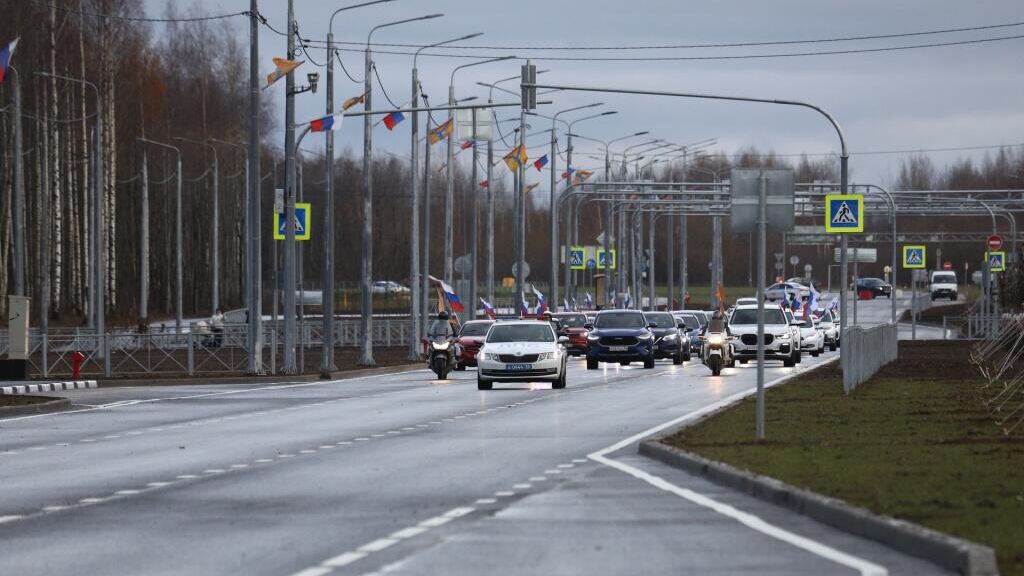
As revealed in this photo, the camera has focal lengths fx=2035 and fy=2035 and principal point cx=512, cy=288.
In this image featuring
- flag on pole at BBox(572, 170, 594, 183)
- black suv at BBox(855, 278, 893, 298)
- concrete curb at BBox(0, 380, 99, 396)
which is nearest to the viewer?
concrete curb at BBox(0, 380, 99, 396)

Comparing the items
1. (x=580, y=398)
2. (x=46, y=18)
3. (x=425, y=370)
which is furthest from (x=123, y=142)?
(x=580, y=398)

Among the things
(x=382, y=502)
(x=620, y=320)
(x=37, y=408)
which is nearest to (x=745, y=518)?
(x=382, y=502)

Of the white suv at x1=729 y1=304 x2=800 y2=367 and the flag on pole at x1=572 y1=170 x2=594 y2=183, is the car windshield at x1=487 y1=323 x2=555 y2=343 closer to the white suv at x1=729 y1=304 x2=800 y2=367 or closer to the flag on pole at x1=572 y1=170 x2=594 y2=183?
the white suv at x1=729 y1=304 x2=800 y2=367

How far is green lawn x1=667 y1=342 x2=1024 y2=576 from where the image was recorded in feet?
44.7

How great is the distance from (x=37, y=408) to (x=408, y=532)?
68.2 feet

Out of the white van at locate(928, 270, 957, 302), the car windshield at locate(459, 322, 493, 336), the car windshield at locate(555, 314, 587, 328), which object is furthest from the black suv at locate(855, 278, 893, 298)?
the car windshield at locate(459, 322, 493, 336)

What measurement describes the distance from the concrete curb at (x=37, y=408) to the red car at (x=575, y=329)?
1325 inches

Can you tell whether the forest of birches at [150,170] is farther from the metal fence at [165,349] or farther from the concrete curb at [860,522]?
the concrete curb at [860,522]

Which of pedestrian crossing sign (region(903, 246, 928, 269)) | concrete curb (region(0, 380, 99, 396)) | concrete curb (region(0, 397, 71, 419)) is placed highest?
pedestrian crossing sign (region(903, 246, 928, 269))

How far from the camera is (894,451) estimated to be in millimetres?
19703

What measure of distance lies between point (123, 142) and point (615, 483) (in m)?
84.8

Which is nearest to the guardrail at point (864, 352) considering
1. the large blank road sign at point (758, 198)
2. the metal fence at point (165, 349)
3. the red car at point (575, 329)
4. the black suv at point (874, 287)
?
the large blank road sign at point (758, 198)

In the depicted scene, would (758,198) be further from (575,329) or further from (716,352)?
(575,329)

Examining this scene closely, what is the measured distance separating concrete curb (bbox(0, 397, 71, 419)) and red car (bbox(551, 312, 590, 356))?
3367cm
